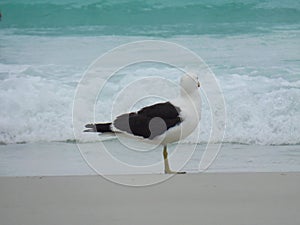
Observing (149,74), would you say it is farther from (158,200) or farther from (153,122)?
(158,200)

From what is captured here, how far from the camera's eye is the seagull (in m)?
3.80

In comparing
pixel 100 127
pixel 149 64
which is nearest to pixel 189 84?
→ pixel 100 127

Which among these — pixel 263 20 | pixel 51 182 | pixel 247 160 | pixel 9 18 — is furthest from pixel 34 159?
pixel 263 20

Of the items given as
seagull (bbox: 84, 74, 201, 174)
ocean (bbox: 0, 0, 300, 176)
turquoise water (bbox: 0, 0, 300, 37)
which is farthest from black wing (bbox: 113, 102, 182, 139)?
turquoise water (bbox: 0, 0, 300, 37)

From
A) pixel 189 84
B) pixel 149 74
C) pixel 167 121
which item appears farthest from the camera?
pixel 149 74

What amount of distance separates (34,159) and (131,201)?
1.08 metres

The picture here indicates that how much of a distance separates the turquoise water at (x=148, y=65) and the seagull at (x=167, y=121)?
1.73ft

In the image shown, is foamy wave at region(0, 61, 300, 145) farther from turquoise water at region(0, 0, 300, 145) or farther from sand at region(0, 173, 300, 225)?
sand at region(0, 173, 300, 225)

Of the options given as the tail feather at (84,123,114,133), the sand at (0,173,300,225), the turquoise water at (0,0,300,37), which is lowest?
the sand at (0,173,300,225)

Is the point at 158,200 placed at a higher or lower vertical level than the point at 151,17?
lower

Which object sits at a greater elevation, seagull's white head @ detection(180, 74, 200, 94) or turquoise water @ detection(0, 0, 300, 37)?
turquoise water @ detection(0, 0, 300, 37)

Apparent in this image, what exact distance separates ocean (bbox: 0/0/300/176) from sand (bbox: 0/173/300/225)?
0.46 metres

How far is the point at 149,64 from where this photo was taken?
4488 mm

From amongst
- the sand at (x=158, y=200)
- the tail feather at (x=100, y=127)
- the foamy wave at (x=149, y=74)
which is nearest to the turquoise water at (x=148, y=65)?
the foamy wave at (x=149, y=74)
